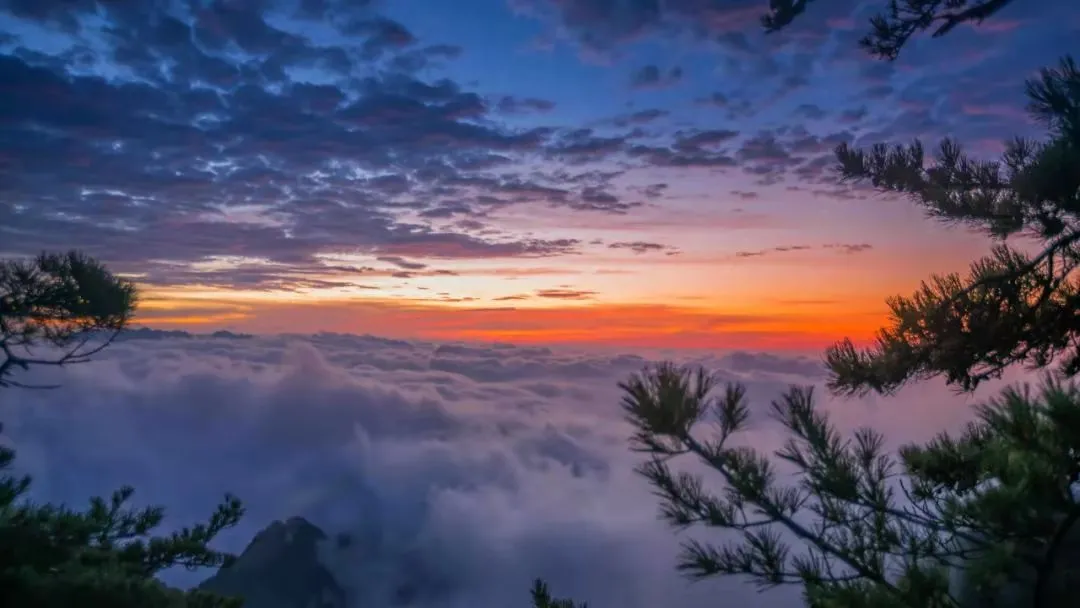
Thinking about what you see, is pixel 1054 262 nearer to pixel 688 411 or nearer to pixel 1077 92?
pixel 1077 92

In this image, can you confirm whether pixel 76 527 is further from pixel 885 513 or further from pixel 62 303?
pixel 885 513

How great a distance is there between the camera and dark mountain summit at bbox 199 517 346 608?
330ft

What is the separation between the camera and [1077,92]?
4367mm

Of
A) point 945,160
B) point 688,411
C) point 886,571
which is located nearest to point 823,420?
point 886,571

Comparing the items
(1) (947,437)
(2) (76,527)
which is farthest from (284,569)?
(1) (947,437)

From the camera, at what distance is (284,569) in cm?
10825

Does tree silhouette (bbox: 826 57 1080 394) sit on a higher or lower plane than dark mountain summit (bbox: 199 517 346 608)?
higher

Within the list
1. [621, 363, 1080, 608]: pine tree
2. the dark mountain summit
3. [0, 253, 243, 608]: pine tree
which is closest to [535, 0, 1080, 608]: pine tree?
[621, 363, 1080, 608]: pine tree

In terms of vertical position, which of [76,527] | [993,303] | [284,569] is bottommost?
[284,569]

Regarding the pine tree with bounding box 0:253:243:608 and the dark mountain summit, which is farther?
the dark mountain summit

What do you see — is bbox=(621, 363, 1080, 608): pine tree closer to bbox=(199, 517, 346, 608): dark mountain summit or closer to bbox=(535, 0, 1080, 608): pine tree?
bbox=(535, 0, 1080, 608): pine tree

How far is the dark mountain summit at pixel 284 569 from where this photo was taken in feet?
330

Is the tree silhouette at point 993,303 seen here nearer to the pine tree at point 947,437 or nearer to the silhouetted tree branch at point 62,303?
the pine tree at point 947,437

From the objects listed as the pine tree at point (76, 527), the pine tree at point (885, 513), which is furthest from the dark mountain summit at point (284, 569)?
the pine tree at point (885, 513)
